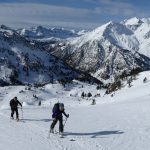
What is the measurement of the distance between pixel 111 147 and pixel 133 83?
9506 centimetres

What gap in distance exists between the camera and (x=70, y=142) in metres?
27.6

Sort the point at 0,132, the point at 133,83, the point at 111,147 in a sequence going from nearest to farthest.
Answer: the point at 111,147 < the point at 0,132 < the point at 133,83

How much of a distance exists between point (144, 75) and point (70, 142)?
98.8 metres

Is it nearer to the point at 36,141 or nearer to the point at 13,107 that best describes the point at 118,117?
the point at 13,107

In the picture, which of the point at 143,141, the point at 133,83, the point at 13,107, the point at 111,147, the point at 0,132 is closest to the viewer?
the point at 111,147

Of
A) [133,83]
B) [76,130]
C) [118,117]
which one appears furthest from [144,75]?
[76,130]

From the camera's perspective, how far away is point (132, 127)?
32.9 m

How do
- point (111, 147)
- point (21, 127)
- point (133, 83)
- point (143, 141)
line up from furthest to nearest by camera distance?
point (133, 83), point (21, 127), point (143, 141), point (111, 147)

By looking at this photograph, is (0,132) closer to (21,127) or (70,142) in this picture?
(21,127)

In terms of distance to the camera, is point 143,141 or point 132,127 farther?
point 132,127

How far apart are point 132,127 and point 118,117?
6.55m

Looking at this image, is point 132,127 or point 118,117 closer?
point 132,127

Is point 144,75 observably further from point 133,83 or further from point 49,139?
point 49,139

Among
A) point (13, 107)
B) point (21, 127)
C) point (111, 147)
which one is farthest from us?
point (13, 107)
